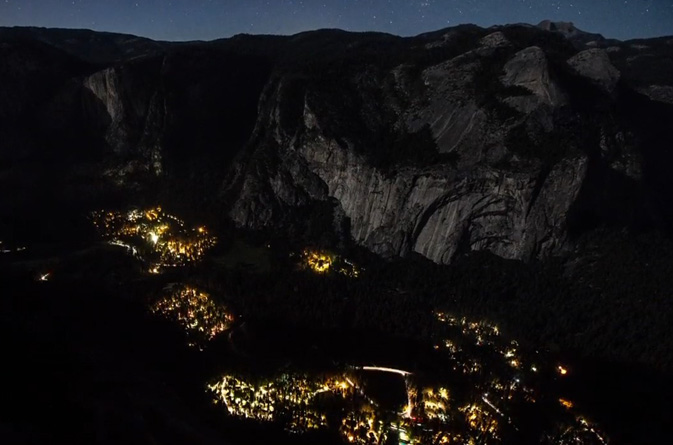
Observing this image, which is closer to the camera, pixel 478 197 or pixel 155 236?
pixel 478 197

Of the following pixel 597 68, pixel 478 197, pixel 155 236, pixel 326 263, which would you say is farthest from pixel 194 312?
pixel 597 68

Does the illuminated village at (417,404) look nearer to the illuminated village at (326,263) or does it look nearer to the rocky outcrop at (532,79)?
the illuminated village at (326,263)

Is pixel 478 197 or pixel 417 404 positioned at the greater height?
pixel 478 197

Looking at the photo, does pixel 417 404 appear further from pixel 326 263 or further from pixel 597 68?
pixel 597 68

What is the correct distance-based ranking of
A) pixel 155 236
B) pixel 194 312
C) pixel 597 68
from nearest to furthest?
pixel 194 312, pixel 155 236, pixel 597 68

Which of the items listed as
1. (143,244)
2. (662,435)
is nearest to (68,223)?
(143,244)

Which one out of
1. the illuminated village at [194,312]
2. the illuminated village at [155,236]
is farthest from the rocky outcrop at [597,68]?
the illuminated village at [194,312]
